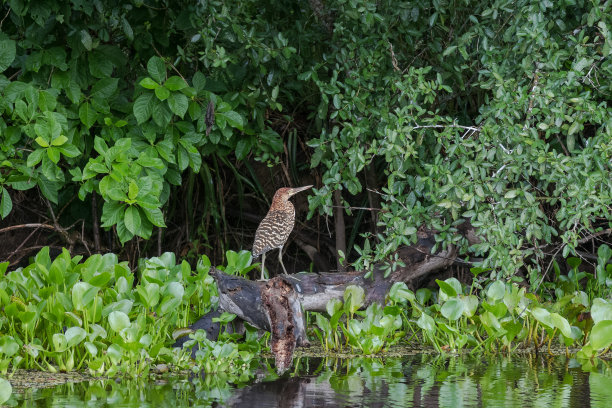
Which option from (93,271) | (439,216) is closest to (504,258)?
(439,216)

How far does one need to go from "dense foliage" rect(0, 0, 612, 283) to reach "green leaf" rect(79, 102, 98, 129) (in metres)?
0.01

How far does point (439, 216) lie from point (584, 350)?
3.78ft

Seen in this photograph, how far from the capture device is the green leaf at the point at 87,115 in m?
5.51

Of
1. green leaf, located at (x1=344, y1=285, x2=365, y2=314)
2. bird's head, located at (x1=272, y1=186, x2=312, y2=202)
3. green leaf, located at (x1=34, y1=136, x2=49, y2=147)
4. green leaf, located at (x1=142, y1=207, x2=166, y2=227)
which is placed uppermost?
green leaf, located at (x1=34, y1=136, x2=49, y2=147)

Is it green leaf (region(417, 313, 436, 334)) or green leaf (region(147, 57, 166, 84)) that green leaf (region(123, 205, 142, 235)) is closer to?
green leaf (region(147, 57, 166, 84))

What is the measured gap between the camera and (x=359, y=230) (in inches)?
297

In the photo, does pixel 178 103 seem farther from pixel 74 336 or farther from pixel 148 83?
pixel 74 336

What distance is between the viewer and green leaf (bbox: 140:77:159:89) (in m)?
5.14

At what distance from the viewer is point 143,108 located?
17.4 feet

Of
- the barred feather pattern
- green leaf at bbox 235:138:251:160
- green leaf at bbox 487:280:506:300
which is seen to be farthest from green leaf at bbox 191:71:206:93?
green leaf at bbox 487:280:506:300

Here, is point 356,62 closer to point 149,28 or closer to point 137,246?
point 149,28

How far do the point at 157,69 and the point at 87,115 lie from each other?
64 centimetres

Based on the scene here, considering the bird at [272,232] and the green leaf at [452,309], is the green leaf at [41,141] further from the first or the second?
the green leaf at [452,309]

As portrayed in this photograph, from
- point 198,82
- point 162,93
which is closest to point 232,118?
point 198,82
